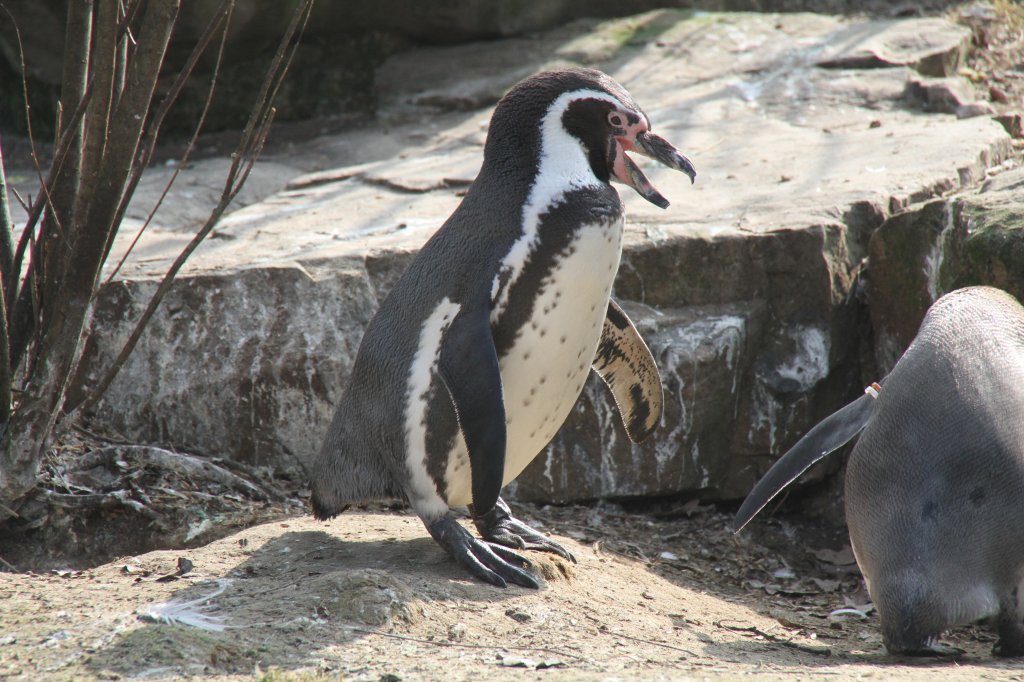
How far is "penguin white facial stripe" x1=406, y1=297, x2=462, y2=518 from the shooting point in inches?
125

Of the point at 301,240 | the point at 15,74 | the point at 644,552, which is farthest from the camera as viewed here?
the point at 15,74

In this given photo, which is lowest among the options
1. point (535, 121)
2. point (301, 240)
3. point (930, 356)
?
point (930, 356)

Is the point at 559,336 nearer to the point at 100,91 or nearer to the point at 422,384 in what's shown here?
the point at 422,384

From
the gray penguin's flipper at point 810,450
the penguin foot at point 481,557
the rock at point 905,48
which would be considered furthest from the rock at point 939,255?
the rock at point 905,48

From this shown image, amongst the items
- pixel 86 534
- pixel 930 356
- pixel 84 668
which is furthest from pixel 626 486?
pixel 84 668

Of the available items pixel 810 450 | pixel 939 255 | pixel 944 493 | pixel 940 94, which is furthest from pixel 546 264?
pixel 940 94

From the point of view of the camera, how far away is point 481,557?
324 centimetres

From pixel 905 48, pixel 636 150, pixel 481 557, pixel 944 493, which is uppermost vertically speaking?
pixel 905 48

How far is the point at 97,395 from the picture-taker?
365 cm

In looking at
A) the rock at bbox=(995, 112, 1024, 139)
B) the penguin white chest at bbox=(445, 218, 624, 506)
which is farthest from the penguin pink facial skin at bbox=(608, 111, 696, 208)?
the rock at bbox=(995, 112, 1024, 139)

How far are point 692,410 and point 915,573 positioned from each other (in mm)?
1674

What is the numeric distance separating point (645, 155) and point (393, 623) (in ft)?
5.01

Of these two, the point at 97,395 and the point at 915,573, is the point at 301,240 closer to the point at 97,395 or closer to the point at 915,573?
the point at 97,395

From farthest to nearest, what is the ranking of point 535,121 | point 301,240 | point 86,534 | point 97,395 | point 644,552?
point 301,240, point 644,552, point 86,534, point 97,395, point 535,121
